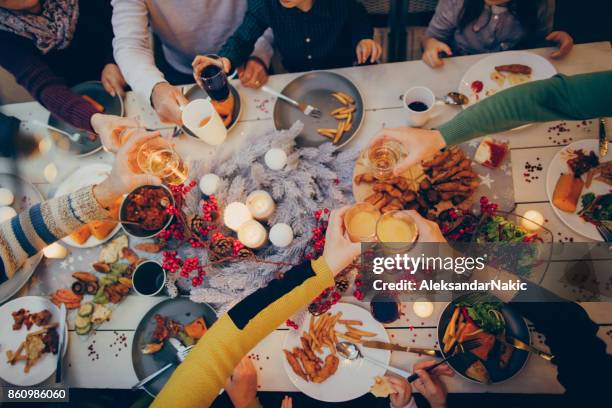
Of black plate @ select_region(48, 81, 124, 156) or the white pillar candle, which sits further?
black plate @ select_region(48, 81, 124, 156)

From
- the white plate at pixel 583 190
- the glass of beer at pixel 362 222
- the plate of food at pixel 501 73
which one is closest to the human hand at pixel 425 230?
the glass of beer at pixel 362 222

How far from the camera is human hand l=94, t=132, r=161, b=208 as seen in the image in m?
1.45

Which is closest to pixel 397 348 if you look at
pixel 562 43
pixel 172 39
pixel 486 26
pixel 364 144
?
pixel 364 144

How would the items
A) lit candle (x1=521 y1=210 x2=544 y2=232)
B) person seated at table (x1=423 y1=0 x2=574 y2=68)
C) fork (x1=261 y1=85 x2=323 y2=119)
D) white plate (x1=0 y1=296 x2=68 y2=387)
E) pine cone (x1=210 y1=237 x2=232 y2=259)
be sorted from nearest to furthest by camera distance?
lit candle (x1=521 y1=210 x2=544 y2=232)
pine cone (x1=210 y1=237 x2=232 y2=259)
white plate (x1=0 y1=296 x2=68 y2=387)
fork (x1=261 y1=85 x2=323 y2=119)
person seated at table (x1=423 y1=0 x2=574 y2=68)

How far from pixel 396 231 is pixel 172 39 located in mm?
1735

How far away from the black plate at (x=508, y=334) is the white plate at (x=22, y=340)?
5.00ft

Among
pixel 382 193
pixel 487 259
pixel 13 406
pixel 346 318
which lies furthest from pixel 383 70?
pixel 13 406

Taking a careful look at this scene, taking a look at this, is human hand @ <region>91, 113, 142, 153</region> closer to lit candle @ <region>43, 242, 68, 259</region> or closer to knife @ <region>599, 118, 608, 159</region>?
lit candle @ <region>43, 242, 68, 259</region>

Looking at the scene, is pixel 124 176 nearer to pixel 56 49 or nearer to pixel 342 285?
pixel 342 285

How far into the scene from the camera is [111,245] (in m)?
1.63

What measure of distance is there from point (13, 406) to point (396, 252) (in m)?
1.83

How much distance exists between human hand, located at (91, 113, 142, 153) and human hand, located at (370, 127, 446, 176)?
1.08m

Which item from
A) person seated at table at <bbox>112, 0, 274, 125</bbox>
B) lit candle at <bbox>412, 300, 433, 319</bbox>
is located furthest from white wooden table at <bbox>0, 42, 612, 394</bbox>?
person seated at table at <bbox>112, 0, 274, 125</bbox>

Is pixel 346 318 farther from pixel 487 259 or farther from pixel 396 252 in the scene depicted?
pixel 487 259
